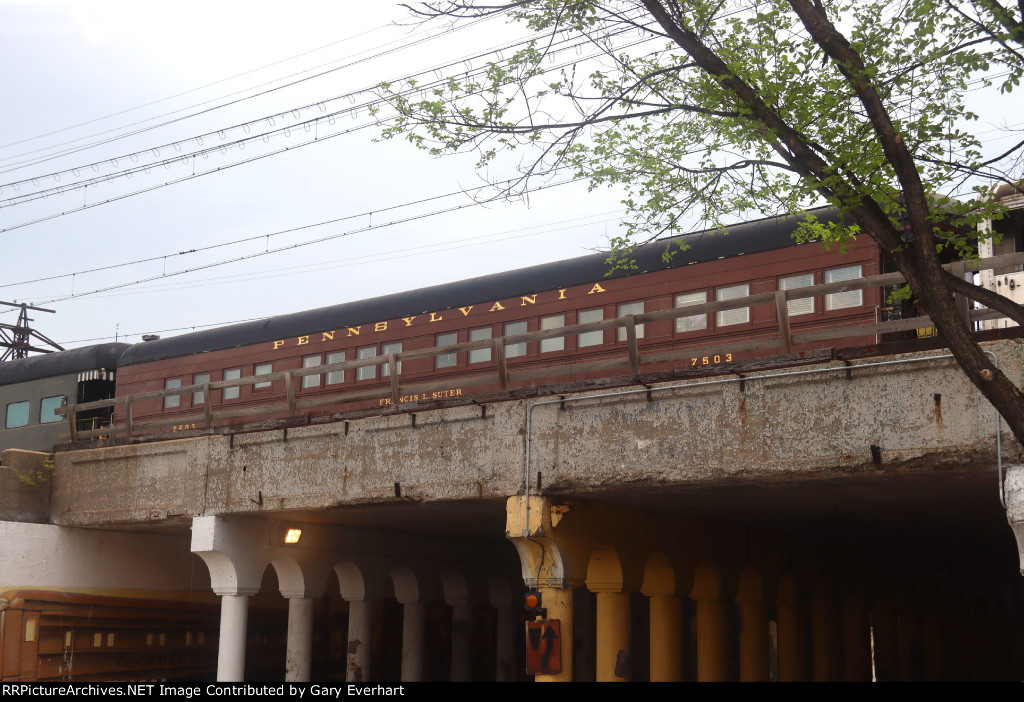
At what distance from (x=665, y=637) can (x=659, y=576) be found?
2.87 feet

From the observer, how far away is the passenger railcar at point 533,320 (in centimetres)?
1575

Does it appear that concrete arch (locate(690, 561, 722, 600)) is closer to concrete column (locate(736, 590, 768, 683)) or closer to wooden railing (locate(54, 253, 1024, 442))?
concrete column (locate(736, 590, 768, 683))

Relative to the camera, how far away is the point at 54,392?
25516mm

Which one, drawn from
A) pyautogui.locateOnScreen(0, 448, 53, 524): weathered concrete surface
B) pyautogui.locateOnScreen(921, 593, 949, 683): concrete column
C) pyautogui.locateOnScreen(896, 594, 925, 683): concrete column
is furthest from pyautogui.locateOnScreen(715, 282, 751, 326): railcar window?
pyautogui.locateOnScreen(921, 593, 949, 683): concrete column

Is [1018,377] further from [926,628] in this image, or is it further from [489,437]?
[926,628]

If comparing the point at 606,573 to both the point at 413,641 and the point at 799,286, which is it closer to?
the point at 799,286

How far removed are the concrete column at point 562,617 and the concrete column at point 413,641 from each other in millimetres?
7609

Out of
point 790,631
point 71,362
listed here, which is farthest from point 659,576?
point 71,362

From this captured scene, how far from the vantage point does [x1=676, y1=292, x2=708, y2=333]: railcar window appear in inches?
650

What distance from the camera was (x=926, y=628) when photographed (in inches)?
945

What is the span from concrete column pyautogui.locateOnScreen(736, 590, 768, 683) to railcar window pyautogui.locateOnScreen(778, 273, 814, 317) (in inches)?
190

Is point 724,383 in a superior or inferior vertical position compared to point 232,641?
superior

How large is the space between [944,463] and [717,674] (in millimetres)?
7374

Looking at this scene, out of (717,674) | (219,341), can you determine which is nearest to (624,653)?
(717,674)
